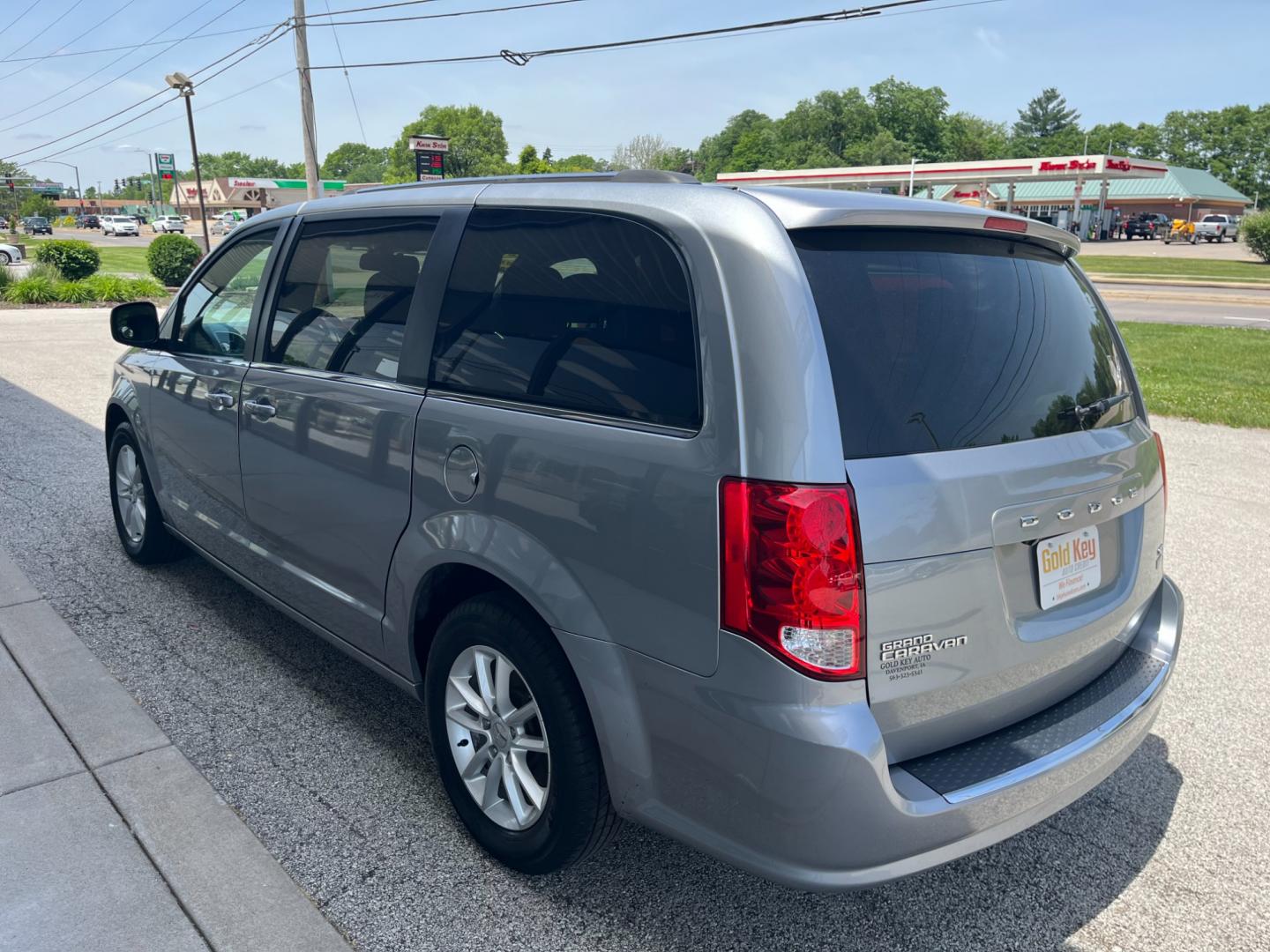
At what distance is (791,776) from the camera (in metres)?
1.92

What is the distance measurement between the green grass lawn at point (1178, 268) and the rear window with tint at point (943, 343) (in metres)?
32.5

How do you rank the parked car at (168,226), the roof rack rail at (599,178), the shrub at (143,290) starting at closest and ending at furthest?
the roof rack rail at (599,178)
the shrub at (143,290)
the parked car at (168,226)

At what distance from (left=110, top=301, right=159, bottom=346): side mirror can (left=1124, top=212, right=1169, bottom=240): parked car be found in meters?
81.0

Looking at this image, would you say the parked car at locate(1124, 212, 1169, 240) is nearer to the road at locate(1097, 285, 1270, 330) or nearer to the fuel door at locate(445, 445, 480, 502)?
the road at locate(1097, 285, 1270, 330)

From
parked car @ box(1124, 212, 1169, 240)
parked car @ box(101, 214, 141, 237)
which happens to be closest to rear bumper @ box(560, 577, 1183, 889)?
parked car @ box(1124, 212, 1169, 240)

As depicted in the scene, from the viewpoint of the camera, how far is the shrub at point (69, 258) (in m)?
23.8

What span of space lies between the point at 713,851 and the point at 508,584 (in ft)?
2.68

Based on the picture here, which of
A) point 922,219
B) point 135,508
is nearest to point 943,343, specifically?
point 922,219

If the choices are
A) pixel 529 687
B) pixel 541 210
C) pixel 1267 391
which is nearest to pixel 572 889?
pixel 529 687

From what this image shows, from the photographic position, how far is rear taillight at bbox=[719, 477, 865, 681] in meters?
1.92

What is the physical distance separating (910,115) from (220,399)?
424 feet

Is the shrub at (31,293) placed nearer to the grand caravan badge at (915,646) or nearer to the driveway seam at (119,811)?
the driveway seam at (119,811)

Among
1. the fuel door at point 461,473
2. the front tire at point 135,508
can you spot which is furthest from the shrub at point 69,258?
the fuel door at point 461,473

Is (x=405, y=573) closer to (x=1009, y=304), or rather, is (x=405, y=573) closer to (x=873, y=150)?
(x=1009, y=304)
